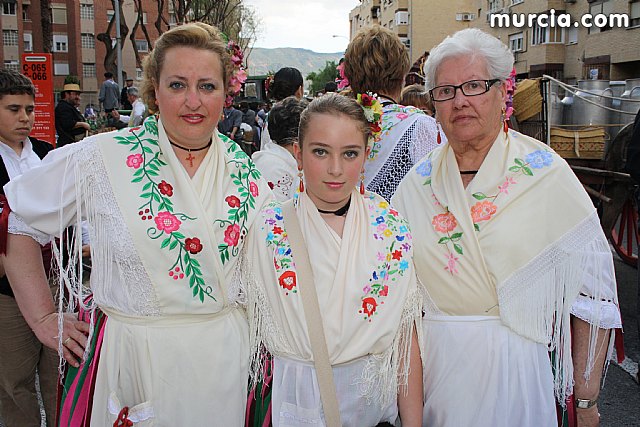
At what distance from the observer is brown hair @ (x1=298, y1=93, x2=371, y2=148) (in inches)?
86.8

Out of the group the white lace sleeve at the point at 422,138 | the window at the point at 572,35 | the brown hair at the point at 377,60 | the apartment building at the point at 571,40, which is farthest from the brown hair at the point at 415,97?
the window at the point at 572,35

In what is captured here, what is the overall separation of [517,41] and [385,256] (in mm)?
32647

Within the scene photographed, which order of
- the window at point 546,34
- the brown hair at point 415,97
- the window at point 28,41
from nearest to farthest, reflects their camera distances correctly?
1. the brown hair at point 415,97
2. the window at point 546,34
3. the window at point 28,41

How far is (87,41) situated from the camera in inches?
2088

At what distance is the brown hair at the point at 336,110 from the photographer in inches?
86.8

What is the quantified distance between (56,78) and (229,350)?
55.6 meters

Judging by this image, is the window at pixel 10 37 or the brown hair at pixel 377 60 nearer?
the brown hair at pixel 377 60

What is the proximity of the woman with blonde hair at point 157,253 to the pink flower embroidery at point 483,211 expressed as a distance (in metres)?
0.87

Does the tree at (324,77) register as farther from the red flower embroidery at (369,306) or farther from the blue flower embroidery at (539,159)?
the red flower embroidery at (369,306)

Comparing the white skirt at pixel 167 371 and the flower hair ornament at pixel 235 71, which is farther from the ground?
the flower hair ornament at pixel 235 71

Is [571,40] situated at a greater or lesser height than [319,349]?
greater

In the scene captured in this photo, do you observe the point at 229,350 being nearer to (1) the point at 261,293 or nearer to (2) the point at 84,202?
(1) the point at 261,293

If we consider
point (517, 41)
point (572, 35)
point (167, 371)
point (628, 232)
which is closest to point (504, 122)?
point (167, 371)

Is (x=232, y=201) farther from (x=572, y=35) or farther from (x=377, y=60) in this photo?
(x=572, y=35)
